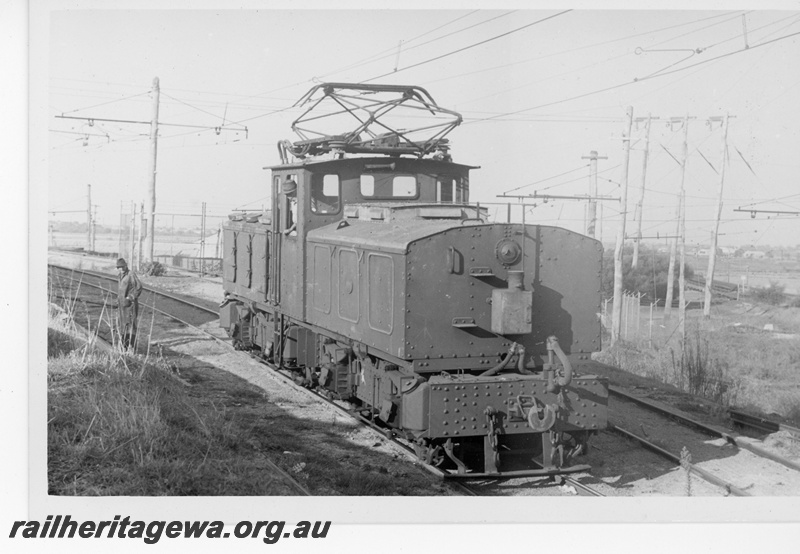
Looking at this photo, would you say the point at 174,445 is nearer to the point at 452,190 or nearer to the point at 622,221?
the point at 452,190

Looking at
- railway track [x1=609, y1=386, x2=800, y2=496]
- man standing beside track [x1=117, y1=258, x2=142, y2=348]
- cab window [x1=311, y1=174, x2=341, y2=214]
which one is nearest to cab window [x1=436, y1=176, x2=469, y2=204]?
cab window [x1=311, y1=174, x2=341, y2=214]

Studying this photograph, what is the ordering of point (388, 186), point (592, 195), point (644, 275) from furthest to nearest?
point (644, 275)
point (592, 195)
point (388, 186)

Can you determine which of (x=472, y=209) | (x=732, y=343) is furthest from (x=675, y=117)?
(x=472, y=209)

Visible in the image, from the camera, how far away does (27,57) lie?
7.68m

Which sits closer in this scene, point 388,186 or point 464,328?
point 464,328

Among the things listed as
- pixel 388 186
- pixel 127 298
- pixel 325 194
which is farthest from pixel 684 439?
pixel 127 298

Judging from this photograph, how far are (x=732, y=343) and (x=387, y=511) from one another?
20336mm

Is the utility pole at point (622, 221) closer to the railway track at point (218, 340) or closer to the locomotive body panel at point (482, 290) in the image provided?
the railway track at point (218, 340)

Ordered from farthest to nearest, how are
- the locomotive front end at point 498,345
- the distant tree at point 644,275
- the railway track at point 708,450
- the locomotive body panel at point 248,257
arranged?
the distant tree at point 644,275 → the locomotive body panel at point 248,257 → the railway track at point 708,450 → the locomotive front end at point 498,345

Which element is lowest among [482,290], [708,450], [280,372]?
[708,450]

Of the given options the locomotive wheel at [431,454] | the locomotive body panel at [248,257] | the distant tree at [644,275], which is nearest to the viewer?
the locomotive wheel at [431,454]

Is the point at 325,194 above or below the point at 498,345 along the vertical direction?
above

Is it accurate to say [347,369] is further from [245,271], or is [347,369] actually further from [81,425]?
[245,271]

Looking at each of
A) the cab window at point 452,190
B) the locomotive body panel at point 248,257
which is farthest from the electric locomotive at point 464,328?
the locomotive body panel at point 248,257
